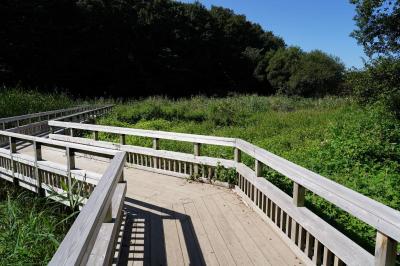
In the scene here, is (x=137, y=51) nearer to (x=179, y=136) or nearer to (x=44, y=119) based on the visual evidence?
(x=44, y=119)

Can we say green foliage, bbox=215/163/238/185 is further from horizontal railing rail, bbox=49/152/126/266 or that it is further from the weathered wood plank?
horizontal railing rail, bbox=49/152/126/266

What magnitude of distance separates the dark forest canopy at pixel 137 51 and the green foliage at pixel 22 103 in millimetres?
21506

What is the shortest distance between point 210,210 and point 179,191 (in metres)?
1.12

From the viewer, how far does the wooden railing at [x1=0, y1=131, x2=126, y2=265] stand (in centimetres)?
204

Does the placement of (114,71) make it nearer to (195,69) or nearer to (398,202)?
(195,69)

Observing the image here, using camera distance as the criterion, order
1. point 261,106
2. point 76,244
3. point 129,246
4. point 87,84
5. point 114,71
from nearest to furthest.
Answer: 1. point 76,244
2. point 129,246
3. point 261,106
4. point 87,84
5. point 114,71

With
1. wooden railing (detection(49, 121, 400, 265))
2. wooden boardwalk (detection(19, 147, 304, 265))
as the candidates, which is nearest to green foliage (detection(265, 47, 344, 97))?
wooden railing (detection(49, 121, 400, 265))

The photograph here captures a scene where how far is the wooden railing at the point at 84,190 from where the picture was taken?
204 centimetres

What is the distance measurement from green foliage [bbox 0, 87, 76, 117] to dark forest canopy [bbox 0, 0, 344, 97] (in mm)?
21506

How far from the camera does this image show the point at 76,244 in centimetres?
196

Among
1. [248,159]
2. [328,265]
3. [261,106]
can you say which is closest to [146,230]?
[328,265]

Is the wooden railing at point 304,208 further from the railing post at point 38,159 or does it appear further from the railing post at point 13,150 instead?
the railing post at point 13,150

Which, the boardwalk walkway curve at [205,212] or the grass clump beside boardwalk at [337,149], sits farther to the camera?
the grass clump beside boardwalk at [337,149]

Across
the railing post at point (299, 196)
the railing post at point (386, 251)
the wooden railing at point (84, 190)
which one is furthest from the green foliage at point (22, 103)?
the railing post at point (386, 251)
